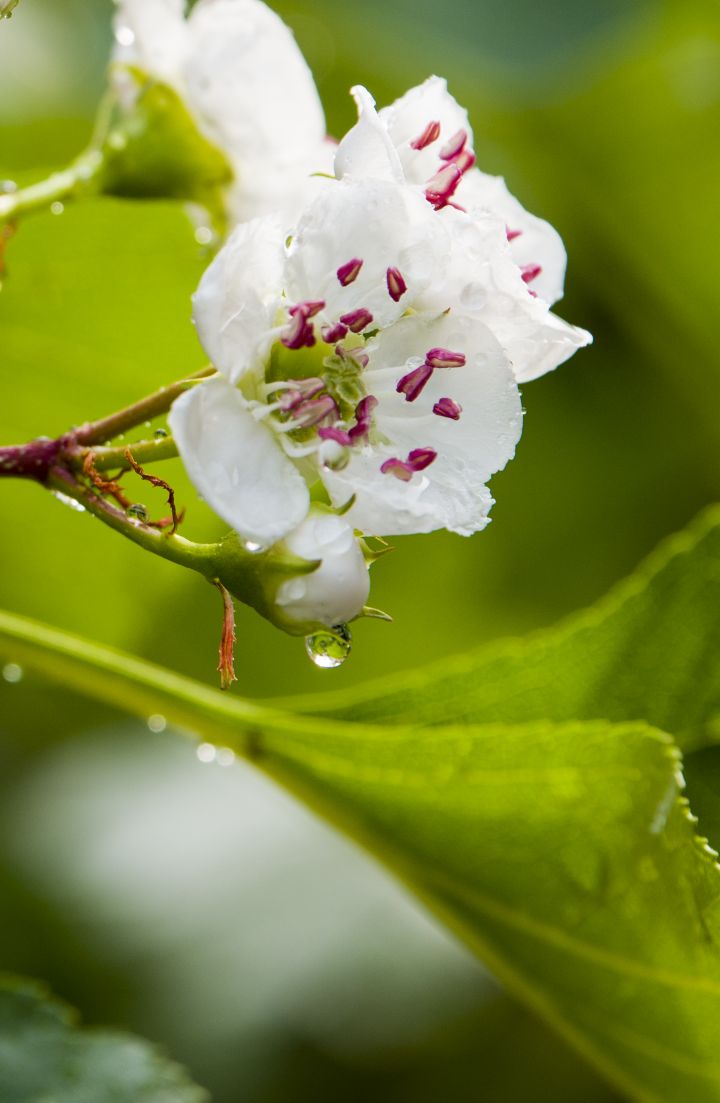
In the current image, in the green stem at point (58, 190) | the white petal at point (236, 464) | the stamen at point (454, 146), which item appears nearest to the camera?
the white petal at point (236, 464)

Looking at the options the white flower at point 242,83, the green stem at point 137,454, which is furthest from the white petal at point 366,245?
the white flower at point 242,83

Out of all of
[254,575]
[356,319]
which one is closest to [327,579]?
[254,575]

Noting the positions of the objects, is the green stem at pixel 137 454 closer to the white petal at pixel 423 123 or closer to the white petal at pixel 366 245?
the white petal at pixel 366 245

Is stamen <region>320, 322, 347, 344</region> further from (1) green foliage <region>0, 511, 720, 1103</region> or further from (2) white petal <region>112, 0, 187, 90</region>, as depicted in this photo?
(2) white petal <region>112, 0, 187, 90</region>

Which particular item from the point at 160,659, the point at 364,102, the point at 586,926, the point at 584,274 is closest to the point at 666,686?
the point at 586,926

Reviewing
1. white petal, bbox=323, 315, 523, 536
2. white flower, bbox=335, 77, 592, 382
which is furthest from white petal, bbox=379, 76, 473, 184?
white petal, bbox=323, 315, 523, 536

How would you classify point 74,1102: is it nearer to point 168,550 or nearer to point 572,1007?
point 572,1007

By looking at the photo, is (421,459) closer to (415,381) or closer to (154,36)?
(415,381)
